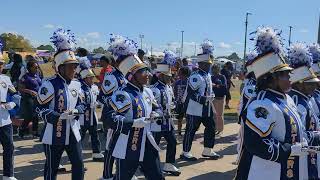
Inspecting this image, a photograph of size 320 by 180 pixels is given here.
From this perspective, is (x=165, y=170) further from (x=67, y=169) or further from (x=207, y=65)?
(x=207, y=65)

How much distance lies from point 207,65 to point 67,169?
3539 millimetres

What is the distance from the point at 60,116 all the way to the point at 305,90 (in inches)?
127

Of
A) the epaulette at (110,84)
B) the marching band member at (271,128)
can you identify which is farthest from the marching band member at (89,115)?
the marching band member at (271,128)

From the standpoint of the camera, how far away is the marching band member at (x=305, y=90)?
16.7ft

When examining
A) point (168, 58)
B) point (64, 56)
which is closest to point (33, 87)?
point (168, 58)

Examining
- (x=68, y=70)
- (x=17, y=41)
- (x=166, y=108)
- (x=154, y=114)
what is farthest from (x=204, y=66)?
(x=17, y=41)

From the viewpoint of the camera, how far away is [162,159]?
9781 millimetres

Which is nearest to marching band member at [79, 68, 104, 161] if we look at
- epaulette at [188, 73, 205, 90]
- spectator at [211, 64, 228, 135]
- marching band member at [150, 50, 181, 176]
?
marching band member at [150, 50, 181, 176]

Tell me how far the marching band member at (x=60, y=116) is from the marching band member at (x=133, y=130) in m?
0.74

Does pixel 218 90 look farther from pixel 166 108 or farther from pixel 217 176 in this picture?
pixel 166 108

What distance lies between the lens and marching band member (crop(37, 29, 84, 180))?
6.28 m

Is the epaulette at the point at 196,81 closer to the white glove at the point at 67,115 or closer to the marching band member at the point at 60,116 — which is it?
the marching band member at the point at 60,116

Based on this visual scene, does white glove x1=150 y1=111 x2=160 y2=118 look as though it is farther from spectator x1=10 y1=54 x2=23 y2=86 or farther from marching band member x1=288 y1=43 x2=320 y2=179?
spectator x1=10 y1=54 x2=23 y2=86

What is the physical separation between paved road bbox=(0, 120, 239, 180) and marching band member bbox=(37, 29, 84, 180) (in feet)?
6.39
